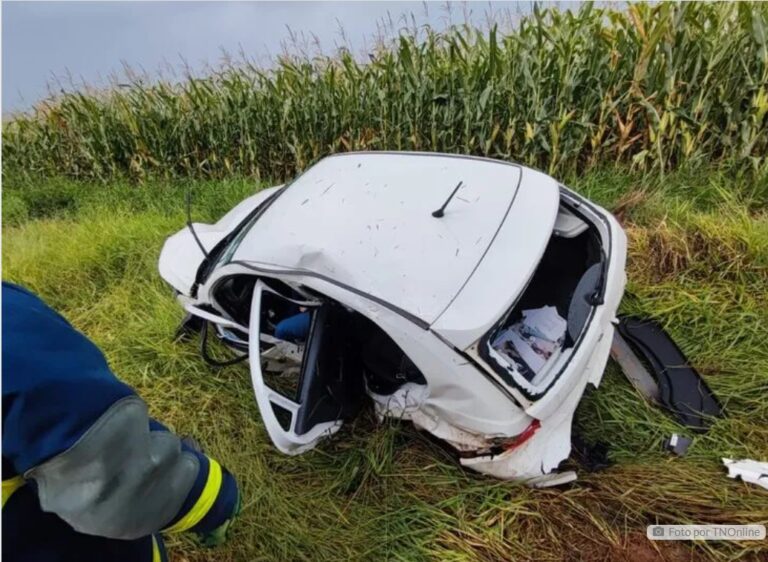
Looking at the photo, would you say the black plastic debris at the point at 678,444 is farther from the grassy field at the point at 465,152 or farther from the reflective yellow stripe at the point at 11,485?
the reflective yellow stripe at the point at 11,485

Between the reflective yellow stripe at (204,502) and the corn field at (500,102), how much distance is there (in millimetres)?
3762

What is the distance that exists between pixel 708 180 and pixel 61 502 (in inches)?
171

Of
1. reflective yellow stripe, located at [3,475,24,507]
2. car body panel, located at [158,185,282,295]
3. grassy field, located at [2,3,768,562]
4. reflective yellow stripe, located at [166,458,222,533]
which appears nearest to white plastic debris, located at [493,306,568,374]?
grassy field, located at [2,3,768,562]

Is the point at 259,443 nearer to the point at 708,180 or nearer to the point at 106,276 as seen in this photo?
the point at 106,276

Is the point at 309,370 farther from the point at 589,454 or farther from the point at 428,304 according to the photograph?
the point at 589,454

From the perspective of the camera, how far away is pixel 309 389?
2133 mm

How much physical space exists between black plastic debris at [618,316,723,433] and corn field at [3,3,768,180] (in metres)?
1.73

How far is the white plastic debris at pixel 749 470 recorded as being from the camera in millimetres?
2301

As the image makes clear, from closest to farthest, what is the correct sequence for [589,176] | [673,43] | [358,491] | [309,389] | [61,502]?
[61,502], [309,389], [358,491], [673,43], [589,176]

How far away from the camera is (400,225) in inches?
91.0

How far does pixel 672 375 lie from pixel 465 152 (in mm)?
2677

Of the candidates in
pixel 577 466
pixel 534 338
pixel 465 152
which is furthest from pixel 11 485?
pixel 465 152

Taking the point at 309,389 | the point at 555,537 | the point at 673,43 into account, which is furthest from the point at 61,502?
the point at 673,43

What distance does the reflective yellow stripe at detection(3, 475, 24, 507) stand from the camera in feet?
3.24
